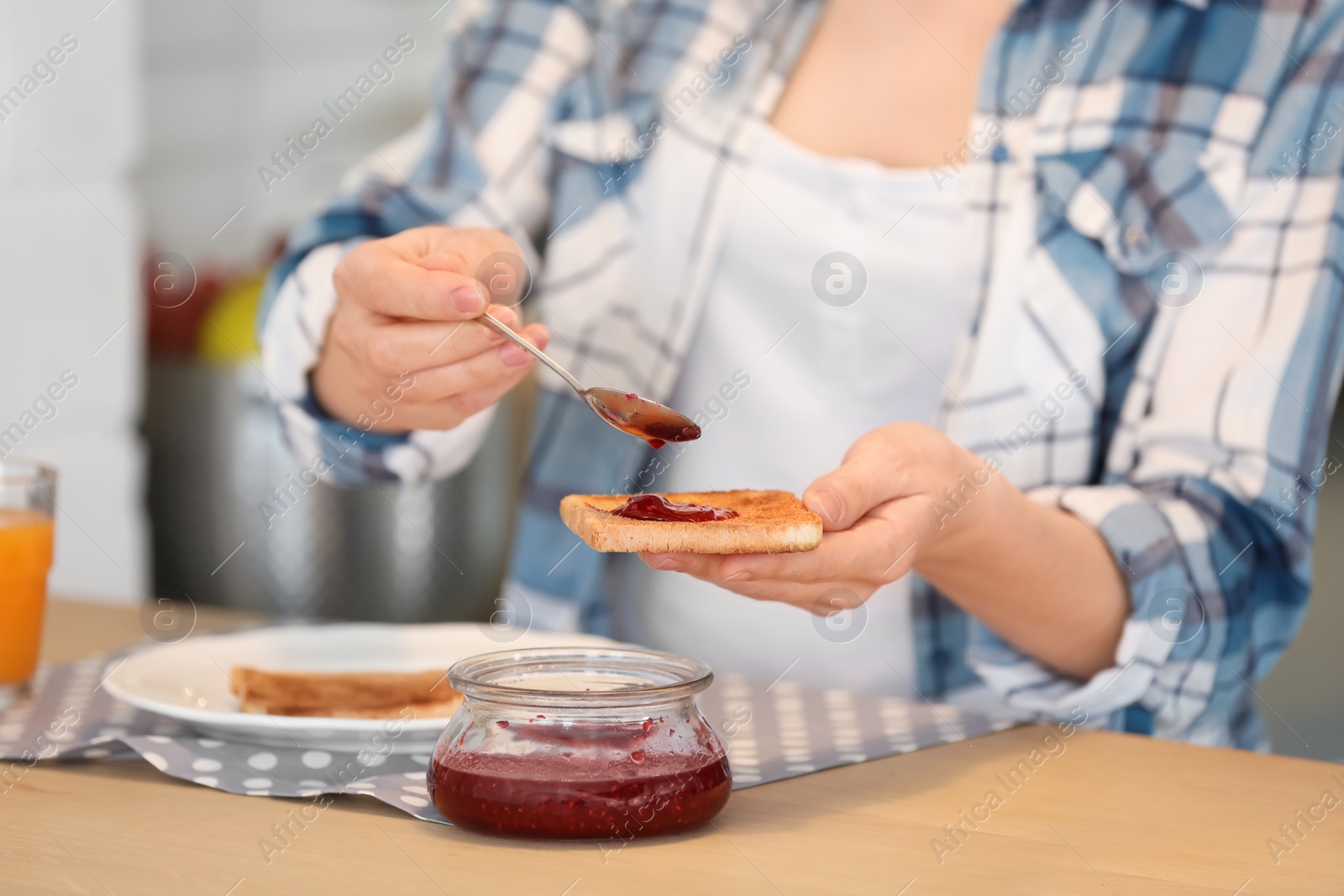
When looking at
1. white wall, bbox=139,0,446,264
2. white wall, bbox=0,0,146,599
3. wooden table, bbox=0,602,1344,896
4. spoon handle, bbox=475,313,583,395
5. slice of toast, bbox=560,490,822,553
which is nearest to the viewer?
wooden table, bbox=0,602,1344,896

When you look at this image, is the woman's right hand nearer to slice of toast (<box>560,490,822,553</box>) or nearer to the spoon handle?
the spoon handle

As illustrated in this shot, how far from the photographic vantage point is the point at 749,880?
70 cm

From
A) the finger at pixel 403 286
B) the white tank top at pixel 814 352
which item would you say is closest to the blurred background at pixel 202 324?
the white tank top at pixel 814 352

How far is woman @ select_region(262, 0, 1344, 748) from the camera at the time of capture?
1.12m

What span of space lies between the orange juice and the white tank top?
2.07 ft

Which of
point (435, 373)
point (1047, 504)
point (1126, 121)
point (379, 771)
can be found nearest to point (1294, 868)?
point (1047, 504)

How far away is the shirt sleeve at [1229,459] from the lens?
112cm

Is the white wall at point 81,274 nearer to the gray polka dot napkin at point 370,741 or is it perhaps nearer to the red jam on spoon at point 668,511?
the gray polka dot napkin at point 370,741

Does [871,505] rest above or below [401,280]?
below

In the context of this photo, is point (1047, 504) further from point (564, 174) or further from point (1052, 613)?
point (564, 174)

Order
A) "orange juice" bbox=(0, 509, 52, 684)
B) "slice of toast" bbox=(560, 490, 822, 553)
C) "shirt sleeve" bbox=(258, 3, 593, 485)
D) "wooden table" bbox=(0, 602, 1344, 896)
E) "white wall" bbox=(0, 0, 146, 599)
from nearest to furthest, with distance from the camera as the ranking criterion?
"wooden table" bbox=(0, 602, 1344, 896), "slice of toast" bbox=(560, 490, 822, 553), "orange juice" bbox=(0, 509, 52, 684), "shirt sleeve" bbox=(258, 3, 593, 485), "white wall" bbox=(0, 0, 146, 599)

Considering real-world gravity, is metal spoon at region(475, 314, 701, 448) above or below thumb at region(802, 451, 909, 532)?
above

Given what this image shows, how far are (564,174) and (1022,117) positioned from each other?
0.52 m

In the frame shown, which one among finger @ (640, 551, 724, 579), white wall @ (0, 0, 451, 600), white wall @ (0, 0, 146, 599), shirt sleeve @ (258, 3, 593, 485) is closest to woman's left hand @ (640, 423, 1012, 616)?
finger @ (640, 551, 724, 579)
